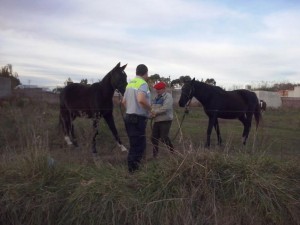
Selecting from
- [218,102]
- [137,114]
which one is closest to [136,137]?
[137,114]

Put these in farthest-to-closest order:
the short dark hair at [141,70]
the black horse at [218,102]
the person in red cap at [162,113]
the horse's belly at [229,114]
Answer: the horse's belly at [229,114] → the black horse at [218,102] → the person in red cap at [162,113] → the short dark hair at [141,70]

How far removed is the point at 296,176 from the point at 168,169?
5.41ft

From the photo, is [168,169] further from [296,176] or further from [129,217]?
[296,176]

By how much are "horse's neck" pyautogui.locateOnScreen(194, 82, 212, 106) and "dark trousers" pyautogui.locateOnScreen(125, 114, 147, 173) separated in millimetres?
4150

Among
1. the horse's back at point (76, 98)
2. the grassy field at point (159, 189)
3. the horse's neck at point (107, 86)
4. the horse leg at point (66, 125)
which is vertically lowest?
the grassy field at point (159, 189)

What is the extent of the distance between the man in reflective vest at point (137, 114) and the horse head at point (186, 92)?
3.68m

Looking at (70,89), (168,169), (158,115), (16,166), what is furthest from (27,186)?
(70,89)

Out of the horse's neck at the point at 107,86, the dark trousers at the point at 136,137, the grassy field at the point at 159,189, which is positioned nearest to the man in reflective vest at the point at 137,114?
the dark trousers at the point at 136,137

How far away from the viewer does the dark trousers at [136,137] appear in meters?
5.87

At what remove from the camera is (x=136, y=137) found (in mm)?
5934

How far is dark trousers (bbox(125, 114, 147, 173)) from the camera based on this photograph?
5871mm

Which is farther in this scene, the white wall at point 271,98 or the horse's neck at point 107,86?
the white wall at point 271,98

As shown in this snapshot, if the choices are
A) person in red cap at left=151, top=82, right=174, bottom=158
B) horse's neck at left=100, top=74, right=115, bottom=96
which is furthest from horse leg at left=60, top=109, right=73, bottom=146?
person in red cap at left=151, top=82, right=174, bottom=158

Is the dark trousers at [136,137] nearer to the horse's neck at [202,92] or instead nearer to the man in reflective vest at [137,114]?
the man in reflective vest at [137,114]
